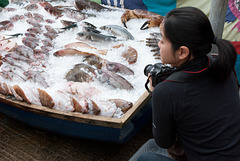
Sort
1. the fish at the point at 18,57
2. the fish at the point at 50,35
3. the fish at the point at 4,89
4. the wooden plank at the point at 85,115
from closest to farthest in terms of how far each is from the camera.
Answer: the wooden plank at the point at 85,115 < the fish at the point at 4,89 < the fish at the point at 18,57 < the fish at the point at 50,35

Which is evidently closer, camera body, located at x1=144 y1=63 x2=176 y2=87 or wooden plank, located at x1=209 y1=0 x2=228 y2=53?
camera body, located at x1=144 y1=63 x2=176 y2=87

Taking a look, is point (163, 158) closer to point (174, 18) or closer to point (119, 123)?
point (119, 123)

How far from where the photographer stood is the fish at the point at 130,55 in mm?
2797

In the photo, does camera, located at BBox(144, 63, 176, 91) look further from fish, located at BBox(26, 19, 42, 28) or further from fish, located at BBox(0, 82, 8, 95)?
fish, located at BBox(26, 19, 42, 28)

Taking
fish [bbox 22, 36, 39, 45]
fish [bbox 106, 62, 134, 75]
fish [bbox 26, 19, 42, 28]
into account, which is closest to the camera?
fish [bbox 106, 62, 134, 75]

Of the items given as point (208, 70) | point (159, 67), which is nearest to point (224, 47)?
point (208, 70)

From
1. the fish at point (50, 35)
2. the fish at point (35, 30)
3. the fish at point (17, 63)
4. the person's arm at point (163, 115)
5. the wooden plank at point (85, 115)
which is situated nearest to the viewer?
the person's arm at point (163, 115)

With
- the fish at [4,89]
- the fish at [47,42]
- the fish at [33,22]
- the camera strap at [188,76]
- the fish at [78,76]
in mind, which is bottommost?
the fish at [78,76]

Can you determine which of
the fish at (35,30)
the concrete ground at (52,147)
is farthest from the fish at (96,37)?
the concrete ground at (52,147)

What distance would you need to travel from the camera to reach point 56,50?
10.2ft

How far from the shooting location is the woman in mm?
1145

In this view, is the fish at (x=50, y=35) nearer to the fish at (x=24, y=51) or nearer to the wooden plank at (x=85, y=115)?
the fish at (x=24, y=51)

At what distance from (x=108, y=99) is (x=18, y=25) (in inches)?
102

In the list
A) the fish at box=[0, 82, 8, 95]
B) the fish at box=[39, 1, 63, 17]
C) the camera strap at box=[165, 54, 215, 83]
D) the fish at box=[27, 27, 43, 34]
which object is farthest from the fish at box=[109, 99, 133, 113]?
the fish at box=[39, 1, 63, 17]
